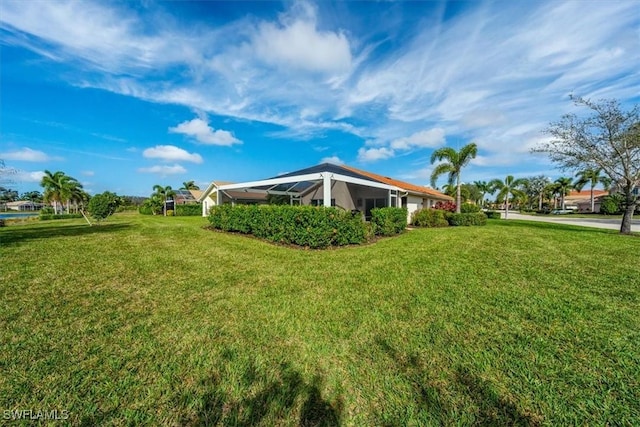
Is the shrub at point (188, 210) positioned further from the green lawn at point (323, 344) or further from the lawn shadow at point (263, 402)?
the lawn shadow at point (263, 402)

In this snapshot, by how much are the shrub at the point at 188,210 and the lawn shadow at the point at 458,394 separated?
39.3m

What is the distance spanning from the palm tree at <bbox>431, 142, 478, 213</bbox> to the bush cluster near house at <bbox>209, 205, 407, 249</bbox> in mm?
10529

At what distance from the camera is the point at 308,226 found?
347 inches

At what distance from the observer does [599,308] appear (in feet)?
13.0

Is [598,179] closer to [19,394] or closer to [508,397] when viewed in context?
[508,397]

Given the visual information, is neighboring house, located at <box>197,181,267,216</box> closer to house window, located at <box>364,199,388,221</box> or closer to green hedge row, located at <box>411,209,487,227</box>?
house window, located at <box>364,199,388,221</box>

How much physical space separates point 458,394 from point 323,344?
1.45 m

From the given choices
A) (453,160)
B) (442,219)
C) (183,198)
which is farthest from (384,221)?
(183,198)

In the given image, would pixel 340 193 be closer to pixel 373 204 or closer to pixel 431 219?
pixel 373 204

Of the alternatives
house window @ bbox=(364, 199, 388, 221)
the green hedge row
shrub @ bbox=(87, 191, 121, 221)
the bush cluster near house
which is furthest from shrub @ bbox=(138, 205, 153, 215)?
the green hedge row

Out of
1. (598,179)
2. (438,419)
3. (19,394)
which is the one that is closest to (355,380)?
(438,419)

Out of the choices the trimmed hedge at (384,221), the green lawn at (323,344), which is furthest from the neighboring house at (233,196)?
the green lawn at (323,344)

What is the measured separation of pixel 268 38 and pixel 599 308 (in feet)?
40.6

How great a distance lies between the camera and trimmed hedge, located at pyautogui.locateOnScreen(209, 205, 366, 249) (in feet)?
28.6
